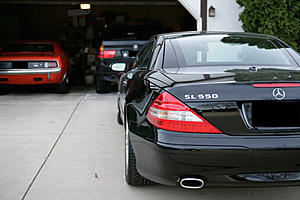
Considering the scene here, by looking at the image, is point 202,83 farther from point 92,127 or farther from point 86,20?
point 86,20

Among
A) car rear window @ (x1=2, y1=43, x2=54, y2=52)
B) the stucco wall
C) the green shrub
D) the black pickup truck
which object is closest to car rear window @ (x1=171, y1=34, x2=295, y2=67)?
the black pickup truck

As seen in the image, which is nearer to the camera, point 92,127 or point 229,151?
point 229,151

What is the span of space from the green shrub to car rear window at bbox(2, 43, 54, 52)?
4773 mm

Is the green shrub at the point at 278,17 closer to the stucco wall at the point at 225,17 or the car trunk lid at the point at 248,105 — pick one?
the stucco wall at the point at 225,17

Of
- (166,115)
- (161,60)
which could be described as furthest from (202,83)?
(161,60)

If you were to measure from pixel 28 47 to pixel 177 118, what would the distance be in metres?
8.22

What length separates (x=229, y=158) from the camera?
2574 mm

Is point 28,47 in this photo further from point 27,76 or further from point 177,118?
point 177,118

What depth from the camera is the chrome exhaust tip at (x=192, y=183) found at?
8.72ft

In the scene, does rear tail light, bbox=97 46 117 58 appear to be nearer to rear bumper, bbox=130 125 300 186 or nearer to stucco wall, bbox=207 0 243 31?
stucco wall, bbox=207 0 243 31

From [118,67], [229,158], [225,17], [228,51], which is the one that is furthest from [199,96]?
[225,17]

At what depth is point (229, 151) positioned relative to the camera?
2.57 metres

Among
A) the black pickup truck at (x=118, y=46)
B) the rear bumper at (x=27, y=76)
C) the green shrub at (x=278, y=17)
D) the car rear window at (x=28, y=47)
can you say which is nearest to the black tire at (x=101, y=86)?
the black pickup truck at (x=118, y=46)

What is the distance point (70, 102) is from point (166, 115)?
6138mm
